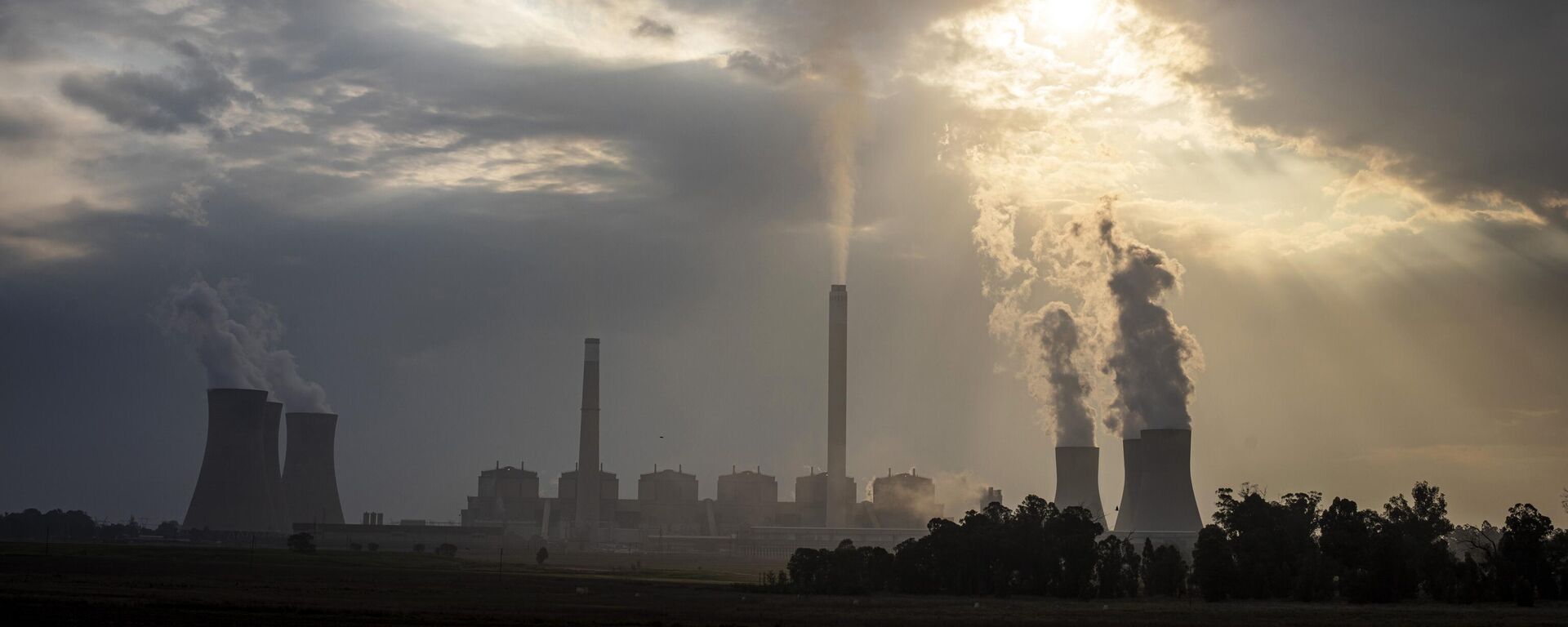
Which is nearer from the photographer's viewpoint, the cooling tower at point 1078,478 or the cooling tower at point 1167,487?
the cooling tower at point 1167,487

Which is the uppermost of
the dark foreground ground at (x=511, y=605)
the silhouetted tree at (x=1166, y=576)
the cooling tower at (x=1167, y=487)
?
the cooling tower at (x=1167, y=487)

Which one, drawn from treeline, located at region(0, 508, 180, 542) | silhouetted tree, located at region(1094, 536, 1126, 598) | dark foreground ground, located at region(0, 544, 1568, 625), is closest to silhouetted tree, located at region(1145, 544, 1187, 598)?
silhouetted tree, located at region(1094, 536, 1126, 598)

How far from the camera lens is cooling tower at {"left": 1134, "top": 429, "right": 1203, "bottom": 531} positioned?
68.8 metres

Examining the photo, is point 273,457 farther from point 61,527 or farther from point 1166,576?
point 1166,576

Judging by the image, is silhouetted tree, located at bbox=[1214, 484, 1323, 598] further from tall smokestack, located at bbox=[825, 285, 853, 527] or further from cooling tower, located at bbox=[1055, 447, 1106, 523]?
tall smokestack, located at bbox=[825, 285, 853, 527]

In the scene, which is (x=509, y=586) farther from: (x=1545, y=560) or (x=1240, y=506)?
(x=1545, y=560)

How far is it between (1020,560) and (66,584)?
117ft

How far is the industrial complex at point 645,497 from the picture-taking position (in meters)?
73.2

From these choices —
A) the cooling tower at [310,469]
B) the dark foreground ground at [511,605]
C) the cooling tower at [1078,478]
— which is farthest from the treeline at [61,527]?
the cooling tower at [1078,478]

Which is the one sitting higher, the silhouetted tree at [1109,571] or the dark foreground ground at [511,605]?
the silhouetted tree at [1109,571]

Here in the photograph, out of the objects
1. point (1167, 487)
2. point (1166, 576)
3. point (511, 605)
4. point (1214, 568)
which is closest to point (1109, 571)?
point (1166, 576)

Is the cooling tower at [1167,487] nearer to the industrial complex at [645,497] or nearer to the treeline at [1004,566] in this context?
the industrial complex at [645,497]

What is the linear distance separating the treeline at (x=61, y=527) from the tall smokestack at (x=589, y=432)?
31.9 metres

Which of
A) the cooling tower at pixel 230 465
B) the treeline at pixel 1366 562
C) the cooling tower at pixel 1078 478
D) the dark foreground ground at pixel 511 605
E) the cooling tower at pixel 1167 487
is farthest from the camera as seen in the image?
the cooling tower at pixel 230 465
